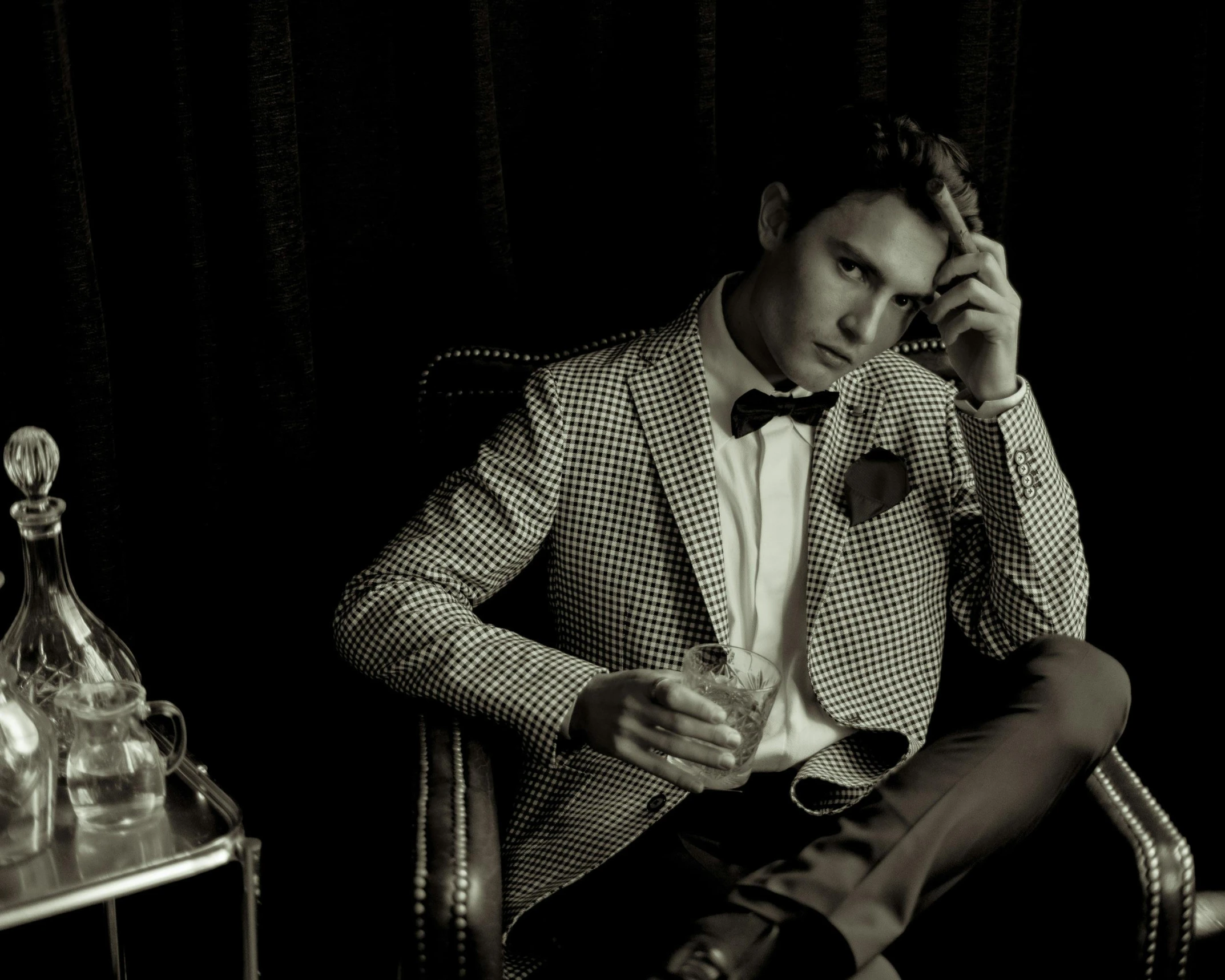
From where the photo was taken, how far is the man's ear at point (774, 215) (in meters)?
1.71

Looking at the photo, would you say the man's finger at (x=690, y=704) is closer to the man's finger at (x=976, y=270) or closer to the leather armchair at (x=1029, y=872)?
the leather armchair at (x=1029, y=872)

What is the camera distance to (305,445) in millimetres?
1864

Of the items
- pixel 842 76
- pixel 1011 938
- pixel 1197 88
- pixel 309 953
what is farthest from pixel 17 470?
pixel 1197 88

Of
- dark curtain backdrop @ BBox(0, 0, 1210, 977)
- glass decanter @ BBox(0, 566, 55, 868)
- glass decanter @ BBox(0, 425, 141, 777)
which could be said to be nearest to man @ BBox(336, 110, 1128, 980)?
dark curtain backdrop @ BBox(0, 0, 1210, 977)

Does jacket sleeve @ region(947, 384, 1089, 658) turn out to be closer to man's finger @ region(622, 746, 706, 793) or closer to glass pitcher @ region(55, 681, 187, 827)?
man's finger @ region(622, 746, 706, 793)

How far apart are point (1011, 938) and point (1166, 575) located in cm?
119

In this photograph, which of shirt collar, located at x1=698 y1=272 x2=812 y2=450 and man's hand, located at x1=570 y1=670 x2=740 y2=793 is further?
shirt collar, located at x1=698 y1=272 x2=812 y2=450

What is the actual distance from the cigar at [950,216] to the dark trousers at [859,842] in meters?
0.52

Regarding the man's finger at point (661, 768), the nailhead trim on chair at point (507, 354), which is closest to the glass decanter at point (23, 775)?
the man's finger at point (661, 768)

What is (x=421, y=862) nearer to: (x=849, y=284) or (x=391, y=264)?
(x=849, y=284)

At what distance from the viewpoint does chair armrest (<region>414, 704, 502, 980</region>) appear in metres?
1.22

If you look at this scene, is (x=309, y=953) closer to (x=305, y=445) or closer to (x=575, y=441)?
(x=305, y=445)

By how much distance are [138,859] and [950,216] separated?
1.23 meters

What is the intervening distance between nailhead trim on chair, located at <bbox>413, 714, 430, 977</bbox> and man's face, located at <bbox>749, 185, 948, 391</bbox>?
2.32ft
